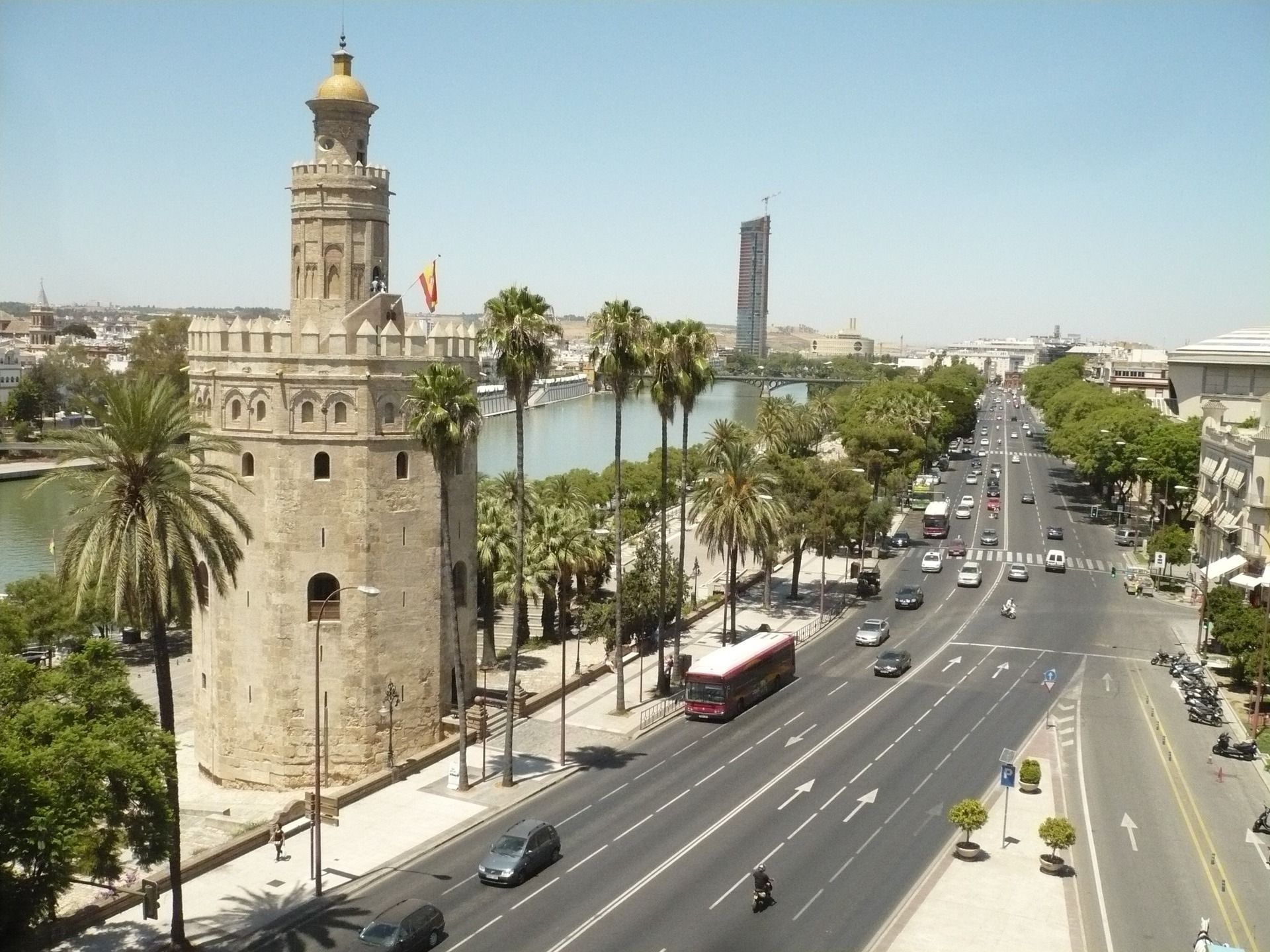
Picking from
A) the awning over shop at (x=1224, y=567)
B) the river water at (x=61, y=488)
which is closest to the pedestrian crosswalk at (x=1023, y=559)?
the awning over shop at (x=1224, y=567)

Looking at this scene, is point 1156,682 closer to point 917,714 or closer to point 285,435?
point 917,714

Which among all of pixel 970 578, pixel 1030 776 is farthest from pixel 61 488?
pixel 1030 776

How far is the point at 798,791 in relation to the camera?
35.5 m

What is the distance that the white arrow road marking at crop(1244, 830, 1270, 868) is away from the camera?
30859 mm

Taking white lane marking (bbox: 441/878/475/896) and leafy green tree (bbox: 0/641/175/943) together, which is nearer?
leafy green tree (bbox: 0/641/175/943)

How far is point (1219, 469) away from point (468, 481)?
50.6 metres

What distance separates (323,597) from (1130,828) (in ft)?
82.8

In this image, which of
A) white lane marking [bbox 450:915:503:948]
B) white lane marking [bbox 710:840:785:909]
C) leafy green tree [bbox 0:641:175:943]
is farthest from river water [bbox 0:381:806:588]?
white lane marking [bbox 710:840:785:909]

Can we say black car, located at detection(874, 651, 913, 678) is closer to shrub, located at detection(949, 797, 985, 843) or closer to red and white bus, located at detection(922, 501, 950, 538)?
shrub, located at detection(949, 797, 985, 843)

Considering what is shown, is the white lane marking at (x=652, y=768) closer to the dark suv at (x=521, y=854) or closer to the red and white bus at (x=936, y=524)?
the dark suv at (x=521, y=854)

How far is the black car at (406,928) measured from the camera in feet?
80.1

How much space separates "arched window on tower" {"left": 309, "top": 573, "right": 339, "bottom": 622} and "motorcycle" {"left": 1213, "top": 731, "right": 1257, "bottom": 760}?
3031cm

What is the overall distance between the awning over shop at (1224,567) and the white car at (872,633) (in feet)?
56.4

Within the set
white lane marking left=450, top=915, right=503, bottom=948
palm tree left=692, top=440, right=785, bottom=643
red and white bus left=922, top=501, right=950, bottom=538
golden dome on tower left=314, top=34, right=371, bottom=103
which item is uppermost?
golden dome on tower left=314, top=34, right=371, bottom=103
